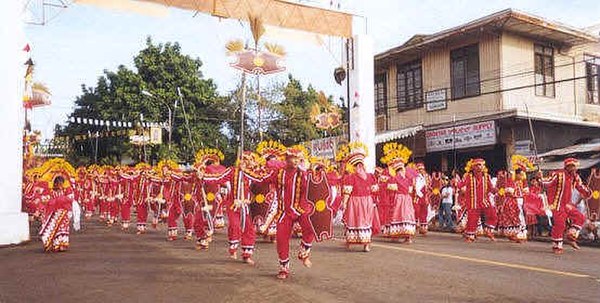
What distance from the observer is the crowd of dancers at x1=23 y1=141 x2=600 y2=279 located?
8.22 m

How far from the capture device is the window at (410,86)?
2317cm

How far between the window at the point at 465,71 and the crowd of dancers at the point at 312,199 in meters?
5.64

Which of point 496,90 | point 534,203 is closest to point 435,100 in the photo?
point 496,90

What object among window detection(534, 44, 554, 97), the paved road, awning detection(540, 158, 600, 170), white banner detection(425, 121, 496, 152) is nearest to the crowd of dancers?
the paved road

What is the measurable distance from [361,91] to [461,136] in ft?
13.7

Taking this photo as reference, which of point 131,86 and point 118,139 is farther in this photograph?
point 118,139

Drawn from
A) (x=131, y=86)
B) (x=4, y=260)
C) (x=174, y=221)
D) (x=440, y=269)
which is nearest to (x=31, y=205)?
(x=174, y=221)

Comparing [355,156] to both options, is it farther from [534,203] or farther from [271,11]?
[271,11]

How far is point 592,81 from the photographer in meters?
22.6

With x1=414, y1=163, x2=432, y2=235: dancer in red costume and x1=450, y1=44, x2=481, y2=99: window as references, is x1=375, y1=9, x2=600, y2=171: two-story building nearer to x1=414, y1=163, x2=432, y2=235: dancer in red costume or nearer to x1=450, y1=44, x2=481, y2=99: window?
x1=450, y1=44, x2=481, y2=99: window

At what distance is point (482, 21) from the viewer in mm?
19344

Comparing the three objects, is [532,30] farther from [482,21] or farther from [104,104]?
[104,104]

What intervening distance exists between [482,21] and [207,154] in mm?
11895

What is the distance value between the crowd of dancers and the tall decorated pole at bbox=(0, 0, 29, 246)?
0.76 meters
